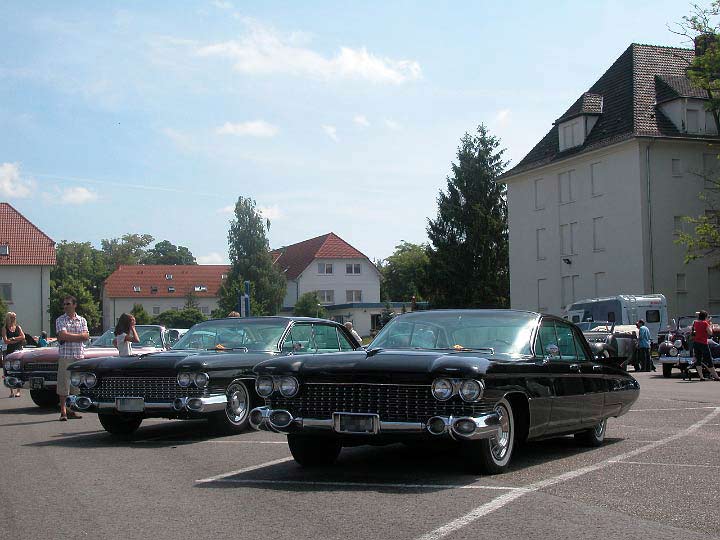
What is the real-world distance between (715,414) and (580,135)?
39.4 metres

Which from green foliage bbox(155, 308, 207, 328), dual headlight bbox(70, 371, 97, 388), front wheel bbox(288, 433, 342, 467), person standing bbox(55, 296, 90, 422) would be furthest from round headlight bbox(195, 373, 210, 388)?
green foliage bbox(155, 308, 207, 328)

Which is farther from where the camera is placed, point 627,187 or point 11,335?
point 627,187

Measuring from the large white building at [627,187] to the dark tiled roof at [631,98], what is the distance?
0.07 meters

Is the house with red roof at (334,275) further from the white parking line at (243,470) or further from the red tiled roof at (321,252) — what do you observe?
the white parking line at (243,470)

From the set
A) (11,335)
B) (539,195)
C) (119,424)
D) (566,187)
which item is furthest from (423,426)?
(539,195)

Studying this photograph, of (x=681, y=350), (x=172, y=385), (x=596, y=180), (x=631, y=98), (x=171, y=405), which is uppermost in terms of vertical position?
(x=631, y=98)

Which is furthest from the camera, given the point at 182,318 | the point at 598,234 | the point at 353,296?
the point at 353,296

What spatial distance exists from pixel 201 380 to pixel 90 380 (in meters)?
1.42

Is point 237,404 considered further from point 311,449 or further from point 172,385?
point 311,449

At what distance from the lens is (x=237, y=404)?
37.5 ft

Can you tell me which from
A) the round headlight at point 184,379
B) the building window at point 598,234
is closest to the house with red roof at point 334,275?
the building window at point 598,234

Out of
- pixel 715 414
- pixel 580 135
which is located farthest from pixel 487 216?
pixel 715 414

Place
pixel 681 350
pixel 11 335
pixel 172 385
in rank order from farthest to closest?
pixel 681 350 → pixel 11 335 → pixel 172 385

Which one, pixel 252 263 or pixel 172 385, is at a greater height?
pixel 252 263
